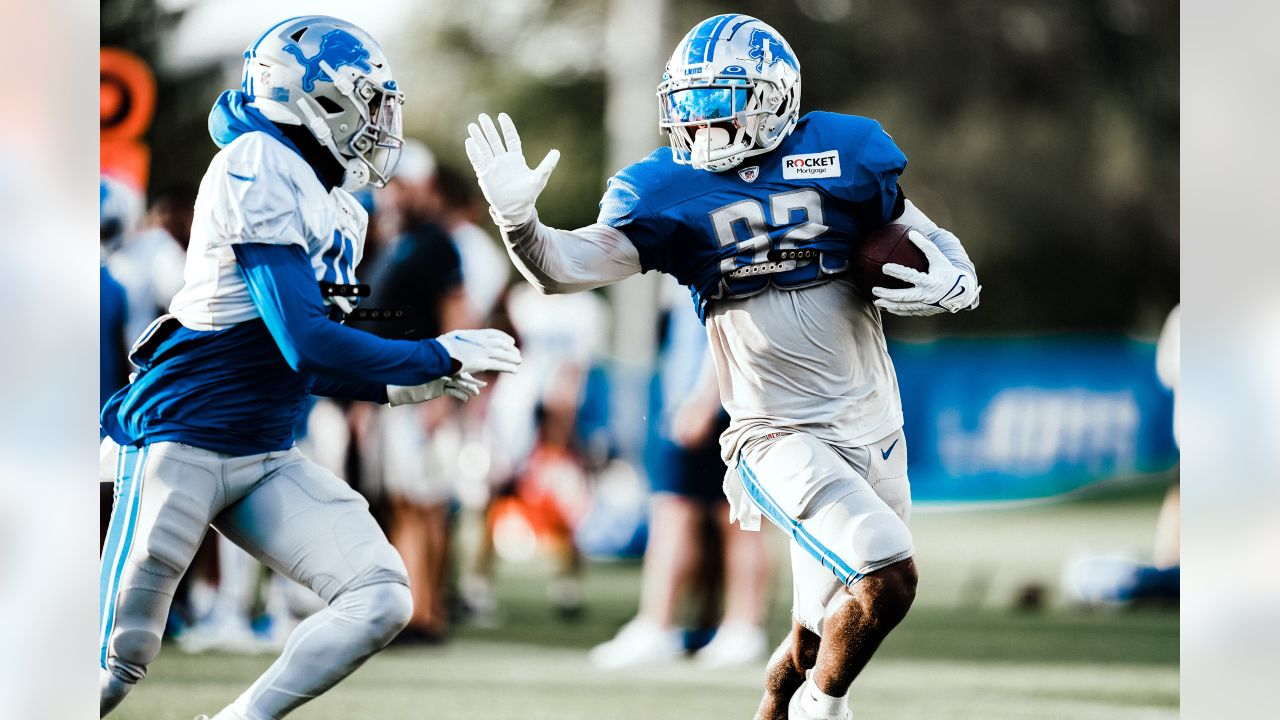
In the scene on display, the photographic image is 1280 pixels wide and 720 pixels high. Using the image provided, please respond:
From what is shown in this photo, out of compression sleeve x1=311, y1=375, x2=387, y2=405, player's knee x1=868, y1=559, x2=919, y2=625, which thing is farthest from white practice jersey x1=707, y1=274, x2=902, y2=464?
compression sleeve x1=311, y1=375, x2=387, y2=405

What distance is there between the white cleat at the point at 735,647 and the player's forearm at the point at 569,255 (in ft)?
8.21

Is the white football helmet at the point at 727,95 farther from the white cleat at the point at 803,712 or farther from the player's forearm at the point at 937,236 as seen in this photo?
the white cleat at the point at 803,712

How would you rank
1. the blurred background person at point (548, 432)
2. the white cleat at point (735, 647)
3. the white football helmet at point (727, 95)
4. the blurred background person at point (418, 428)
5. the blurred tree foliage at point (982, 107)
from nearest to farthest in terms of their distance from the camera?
the white football helmet at point (727, 95) → the white cleat at point (735, 647) → the blurred background person at point (418, 428) → the blurred background person at point (548, 432) → the blurred tree foliage at point (982, 107)

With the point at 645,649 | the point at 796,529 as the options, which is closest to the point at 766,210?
the point at 796,529

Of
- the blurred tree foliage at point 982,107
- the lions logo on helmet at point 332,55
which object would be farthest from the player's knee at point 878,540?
the blurred tree foliage at point 982,107

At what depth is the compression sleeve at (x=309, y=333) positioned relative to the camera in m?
3.02

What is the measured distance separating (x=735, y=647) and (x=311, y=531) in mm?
2818

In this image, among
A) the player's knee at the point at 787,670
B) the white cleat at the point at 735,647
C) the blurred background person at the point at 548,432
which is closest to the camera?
the player's knee at the point at 787,670

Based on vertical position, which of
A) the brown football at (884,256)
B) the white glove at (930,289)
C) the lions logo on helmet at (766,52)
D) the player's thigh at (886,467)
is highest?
the lions logo on helmet at (766,52)

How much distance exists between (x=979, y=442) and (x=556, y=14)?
2.91 meters

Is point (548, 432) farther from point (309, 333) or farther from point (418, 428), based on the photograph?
point (309, 333)

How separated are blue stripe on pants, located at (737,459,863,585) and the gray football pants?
0.85 metres

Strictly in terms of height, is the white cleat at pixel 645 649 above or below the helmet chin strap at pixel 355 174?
below

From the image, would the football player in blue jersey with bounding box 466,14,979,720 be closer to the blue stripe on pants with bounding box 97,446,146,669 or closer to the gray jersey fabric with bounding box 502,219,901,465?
the gray jersey fabric with bounding box 502,219,901,465
